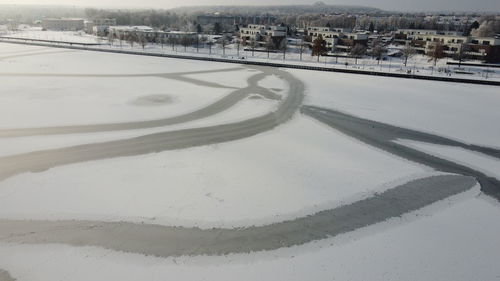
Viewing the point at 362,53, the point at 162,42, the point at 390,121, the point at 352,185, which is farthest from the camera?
the point at 162,42

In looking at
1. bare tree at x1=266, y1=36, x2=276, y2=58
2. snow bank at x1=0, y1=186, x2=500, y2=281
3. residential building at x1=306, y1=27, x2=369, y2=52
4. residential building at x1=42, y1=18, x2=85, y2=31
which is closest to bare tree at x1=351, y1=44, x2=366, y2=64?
residential building at x1=306, y1=27, x2=369, y2=52

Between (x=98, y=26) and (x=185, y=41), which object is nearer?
(x=185, y=41)

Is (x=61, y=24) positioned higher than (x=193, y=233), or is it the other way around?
(x=61, y=24)

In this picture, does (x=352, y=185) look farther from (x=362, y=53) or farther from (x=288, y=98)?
(x=362, y=53)

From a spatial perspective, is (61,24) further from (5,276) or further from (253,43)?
(5,276)

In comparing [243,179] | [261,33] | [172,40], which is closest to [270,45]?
[261,33]

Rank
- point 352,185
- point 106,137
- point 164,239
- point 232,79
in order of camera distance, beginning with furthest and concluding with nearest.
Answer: point 232,79, point 106,137, point 352,185, point 164,239

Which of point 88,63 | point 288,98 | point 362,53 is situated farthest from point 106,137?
point 362,53
